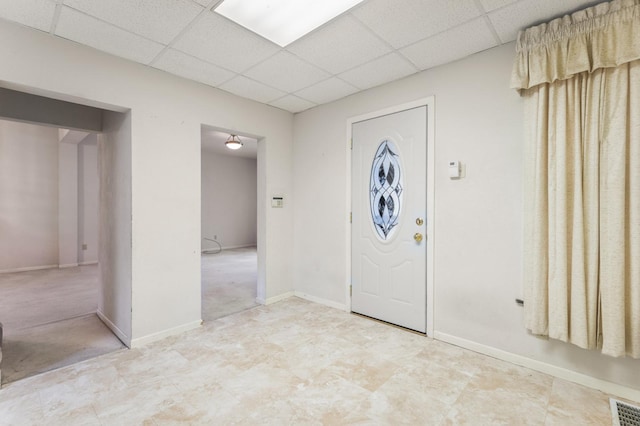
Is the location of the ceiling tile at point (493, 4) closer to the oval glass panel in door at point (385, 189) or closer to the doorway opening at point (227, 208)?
the oval glass panel in door at point (385, 189)

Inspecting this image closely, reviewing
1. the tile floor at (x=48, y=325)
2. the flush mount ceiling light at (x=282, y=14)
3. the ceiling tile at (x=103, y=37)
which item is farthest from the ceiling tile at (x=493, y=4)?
the tile floor at (x=48, y=325)

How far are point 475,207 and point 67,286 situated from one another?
20.2ft

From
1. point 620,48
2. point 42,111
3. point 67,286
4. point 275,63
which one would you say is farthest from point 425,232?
point 67,286

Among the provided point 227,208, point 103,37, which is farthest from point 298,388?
point 227,208

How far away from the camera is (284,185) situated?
13.6 feet

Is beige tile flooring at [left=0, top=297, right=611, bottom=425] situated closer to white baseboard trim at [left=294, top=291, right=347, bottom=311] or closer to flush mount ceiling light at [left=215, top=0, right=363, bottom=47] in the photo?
white baseboard trim at [left=294, top=291, right=347, bottom=311]

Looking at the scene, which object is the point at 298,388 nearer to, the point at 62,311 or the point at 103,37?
the point at 103,37

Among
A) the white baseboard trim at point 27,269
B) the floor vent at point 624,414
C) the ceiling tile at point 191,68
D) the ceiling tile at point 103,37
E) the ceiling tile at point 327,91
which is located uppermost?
the ceiling tile at point 327,91

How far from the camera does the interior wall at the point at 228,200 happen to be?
28.8ft

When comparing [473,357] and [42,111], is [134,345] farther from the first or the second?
[473,357]

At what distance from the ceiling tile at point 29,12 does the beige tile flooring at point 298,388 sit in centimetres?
266

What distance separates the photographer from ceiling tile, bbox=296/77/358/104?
10.5ft

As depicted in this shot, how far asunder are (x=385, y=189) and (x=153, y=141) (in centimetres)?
246

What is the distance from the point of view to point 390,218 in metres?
3.20
